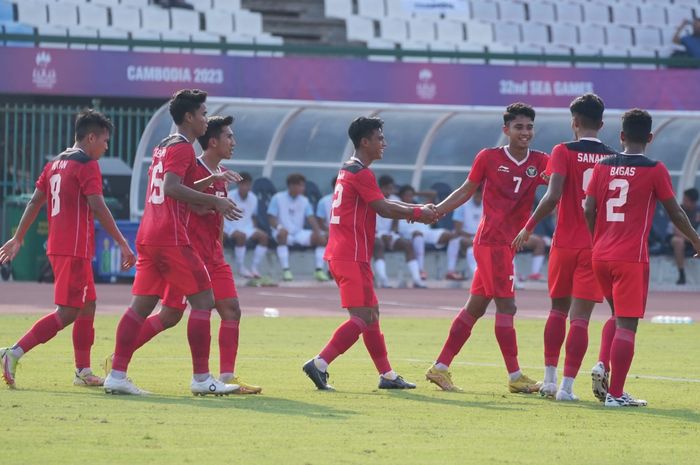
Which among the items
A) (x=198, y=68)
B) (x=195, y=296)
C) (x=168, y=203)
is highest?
(x=198, y=68)

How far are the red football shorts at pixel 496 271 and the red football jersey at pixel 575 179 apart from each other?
0.52 metres

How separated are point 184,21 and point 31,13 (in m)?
3.18

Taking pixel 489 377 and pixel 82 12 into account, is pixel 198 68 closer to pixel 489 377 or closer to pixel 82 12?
pixel 82 12

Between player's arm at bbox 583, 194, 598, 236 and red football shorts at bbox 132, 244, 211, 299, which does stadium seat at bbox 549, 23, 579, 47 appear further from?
red football shorts at bbox 132, 244, 211, 299

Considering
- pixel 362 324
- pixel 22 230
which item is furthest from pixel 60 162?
pixel 362 324

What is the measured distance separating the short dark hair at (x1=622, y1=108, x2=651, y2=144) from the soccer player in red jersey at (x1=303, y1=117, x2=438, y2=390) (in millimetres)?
1718

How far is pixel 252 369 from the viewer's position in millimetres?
12000

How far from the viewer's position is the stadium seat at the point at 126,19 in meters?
28.7

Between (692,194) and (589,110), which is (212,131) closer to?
(589,110)

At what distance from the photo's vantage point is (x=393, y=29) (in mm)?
31688

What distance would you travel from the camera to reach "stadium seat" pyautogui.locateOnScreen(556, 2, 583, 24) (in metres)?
34.4

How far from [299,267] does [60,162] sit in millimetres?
14540

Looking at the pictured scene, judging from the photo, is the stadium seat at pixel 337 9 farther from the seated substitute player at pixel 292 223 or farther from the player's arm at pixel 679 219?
the player's arm at pixel 679 219

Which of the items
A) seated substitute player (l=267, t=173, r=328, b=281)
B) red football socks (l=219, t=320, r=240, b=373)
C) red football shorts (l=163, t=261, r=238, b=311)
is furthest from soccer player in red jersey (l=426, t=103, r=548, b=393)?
seated substitute player (l=267, t=173, r=328, b=281)
